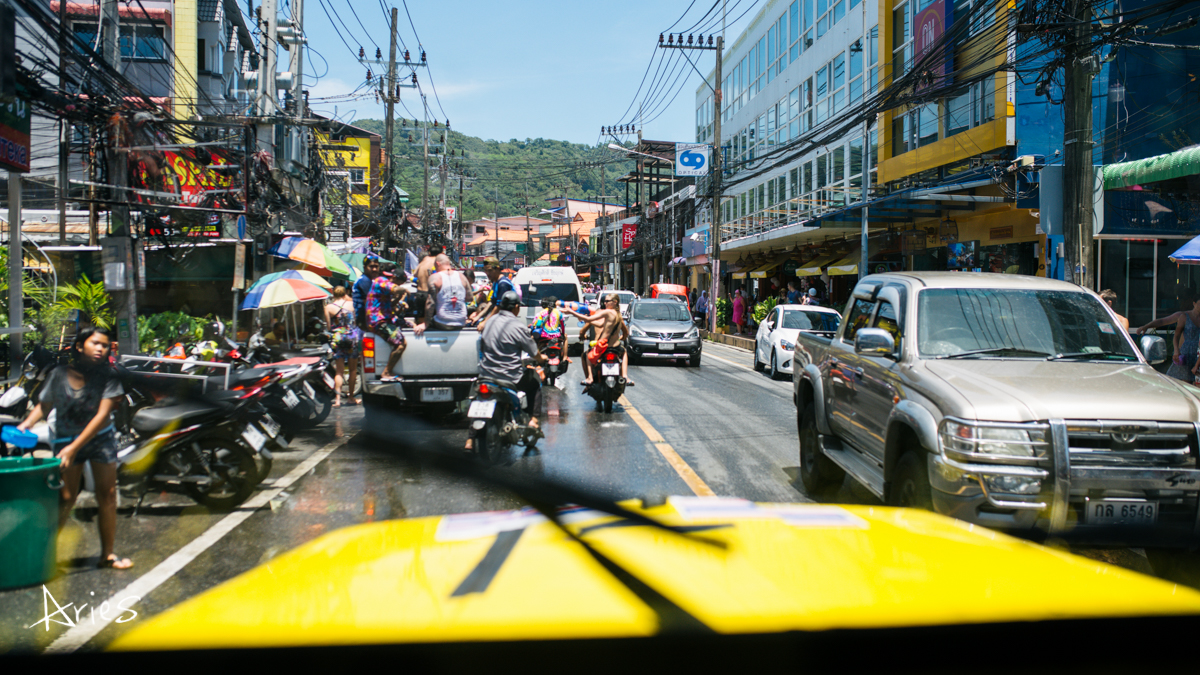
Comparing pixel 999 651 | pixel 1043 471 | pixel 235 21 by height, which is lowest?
pixel 1043 471

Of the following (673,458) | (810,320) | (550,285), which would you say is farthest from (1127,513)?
(550,285)

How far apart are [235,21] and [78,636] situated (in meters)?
29.2

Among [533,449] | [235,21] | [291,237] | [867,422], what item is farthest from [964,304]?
[235,21]

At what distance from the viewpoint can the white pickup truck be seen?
384 inches

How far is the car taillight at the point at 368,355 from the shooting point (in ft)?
32.5

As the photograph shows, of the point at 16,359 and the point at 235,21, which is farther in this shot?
the point at 235,21

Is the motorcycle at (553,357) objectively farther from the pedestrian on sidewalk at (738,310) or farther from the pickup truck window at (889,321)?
the pedestrian on sidewalk at (738,310)

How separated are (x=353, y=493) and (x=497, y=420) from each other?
1.46 meters

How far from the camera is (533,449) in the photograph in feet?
27.7

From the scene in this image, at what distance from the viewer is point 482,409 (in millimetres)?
7523

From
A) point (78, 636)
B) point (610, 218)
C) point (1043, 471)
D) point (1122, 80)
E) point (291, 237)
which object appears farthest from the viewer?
point (610, 218)

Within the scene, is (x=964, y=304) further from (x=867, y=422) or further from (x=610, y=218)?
(x=610, y=218)

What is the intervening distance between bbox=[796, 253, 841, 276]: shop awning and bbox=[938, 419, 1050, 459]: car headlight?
23334mm

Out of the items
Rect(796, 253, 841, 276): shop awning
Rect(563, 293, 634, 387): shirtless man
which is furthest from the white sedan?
Rect(796, 253, 841, 276): shop awning
